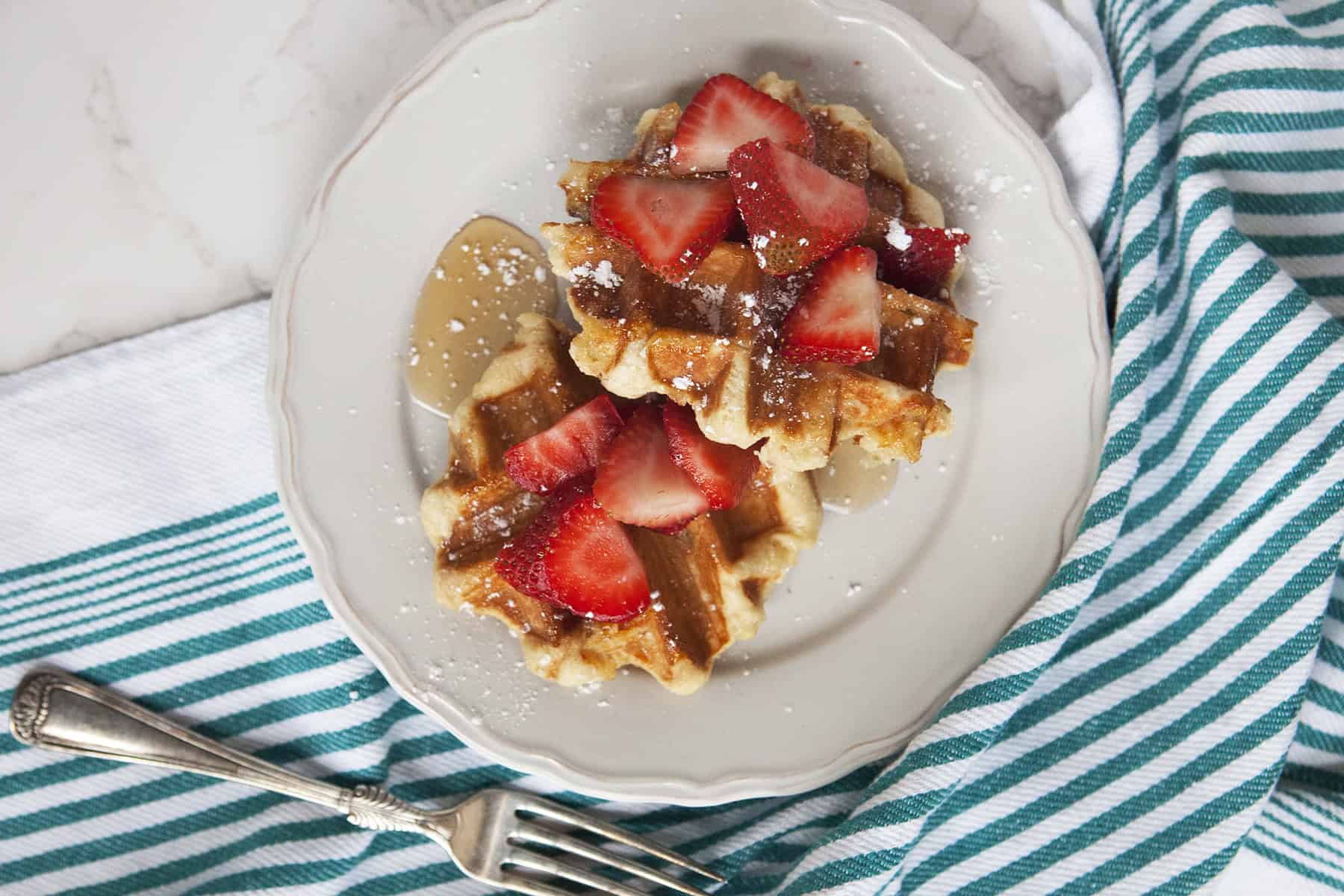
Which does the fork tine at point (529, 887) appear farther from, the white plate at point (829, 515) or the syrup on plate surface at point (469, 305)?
the syrup on plate surface at point (469, 305)

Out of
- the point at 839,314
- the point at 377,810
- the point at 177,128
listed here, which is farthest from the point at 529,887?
the point at 177,128

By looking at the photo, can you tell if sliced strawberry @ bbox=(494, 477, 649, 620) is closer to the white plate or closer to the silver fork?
the white plate

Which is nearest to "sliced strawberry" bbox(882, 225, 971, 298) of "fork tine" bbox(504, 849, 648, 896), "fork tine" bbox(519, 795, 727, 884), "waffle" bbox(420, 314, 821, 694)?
"waffle" bbox(420, 314, 821, 694)

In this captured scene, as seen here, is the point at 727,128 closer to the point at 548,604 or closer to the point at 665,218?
the point at 665,218

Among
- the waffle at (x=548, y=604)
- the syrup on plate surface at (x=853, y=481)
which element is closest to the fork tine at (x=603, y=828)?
the waffle at (x=548, y=604)

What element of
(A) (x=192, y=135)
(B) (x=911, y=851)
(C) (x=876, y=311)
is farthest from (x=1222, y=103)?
(A) (x=192, y=135)

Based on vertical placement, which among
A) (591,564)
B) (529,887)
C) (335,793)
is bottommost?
(529,887)

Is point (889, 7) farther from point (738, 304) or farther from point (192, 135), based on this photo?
point (192, 135)
